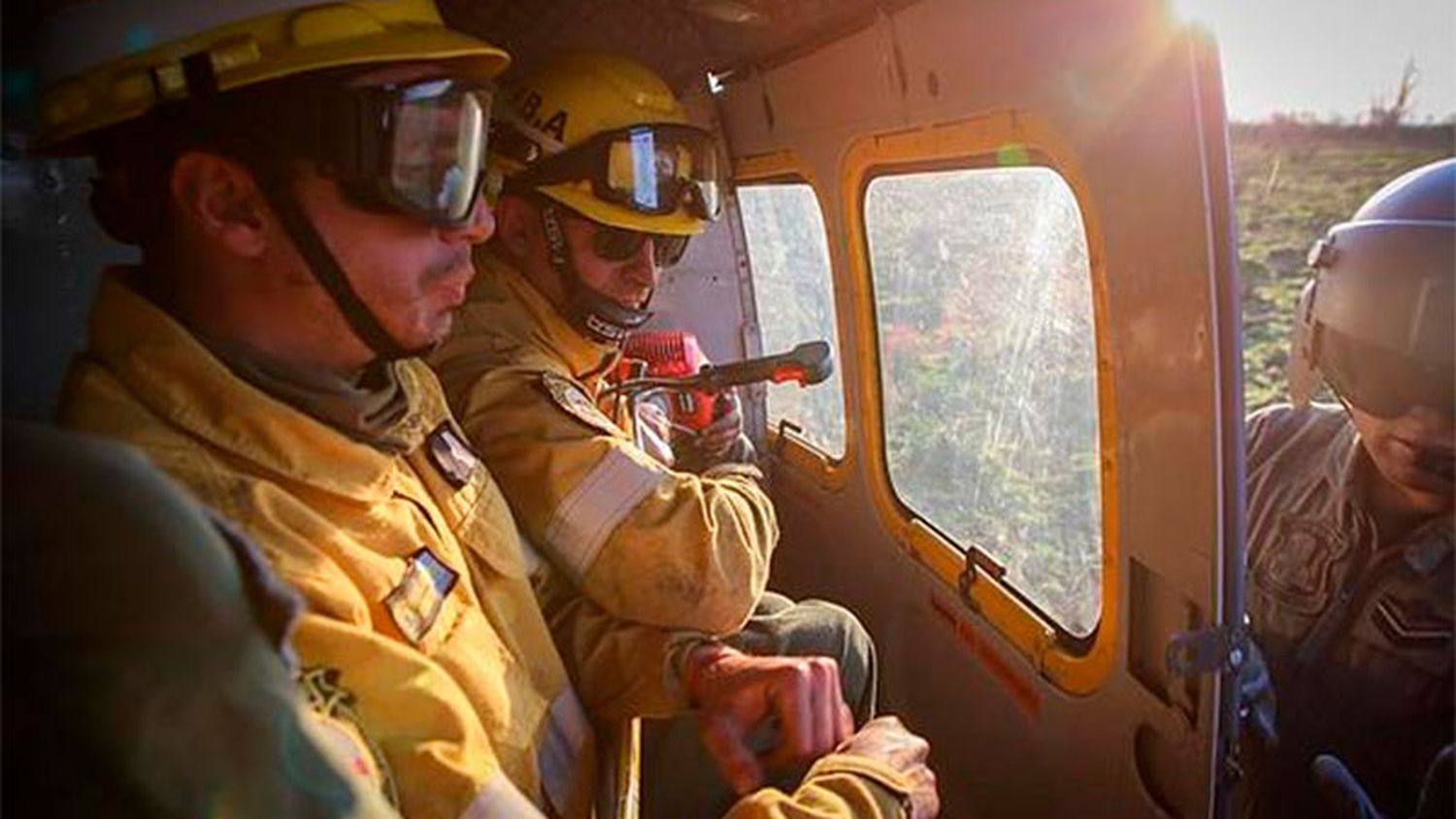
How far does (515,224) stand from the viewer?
8.86 feet

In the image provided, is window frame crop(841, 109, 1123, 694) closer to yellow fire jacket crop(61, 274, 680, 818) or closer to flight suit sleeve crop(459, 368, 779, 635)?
flight suit sleeve crop(459, 368, 779, 635)

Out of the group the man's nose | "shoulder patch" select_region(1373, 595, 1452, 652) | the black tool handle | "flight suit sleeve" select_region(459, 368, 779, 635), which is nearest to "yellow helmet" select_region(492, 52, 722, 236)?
the black tool handle

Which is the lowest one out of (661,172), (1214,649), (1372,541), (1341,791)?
(1341,791)

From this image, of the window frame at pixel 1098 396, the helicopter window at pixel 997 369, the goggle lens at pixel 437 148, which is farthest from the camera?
the helicopter window at pixel 997 369

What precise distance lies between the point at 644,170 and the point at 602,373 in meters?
0.49

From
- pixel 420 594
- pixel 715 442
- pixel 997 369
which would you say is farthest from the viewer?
pixel 715 442

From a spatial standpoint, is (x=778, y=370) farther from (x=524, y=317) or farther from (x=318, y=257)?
(x=318, y=257)

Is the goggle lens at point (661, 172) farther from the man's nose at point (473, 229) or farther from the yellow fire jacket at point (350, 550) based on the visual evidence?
the yellow fire jacket at point (350, 550)

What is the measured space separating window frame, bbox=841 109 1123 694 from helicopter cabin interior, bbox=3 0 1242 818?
0.01 metres

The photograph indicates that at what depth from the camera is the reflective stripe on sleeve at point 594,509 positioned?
2.09 meters

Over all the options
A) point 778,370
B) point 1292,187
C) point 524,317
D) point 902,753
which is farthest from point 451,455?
point 1292,187

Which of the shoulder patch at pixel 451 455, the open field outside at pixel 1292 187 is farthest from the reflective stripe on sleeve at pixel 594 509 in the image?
the open field outside at pixel 1292 187

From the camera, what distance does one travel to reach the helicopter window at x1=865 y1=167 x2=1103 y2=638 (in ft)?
8.37

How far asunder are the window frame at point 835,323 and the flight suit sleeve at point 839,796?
2.50 metres
